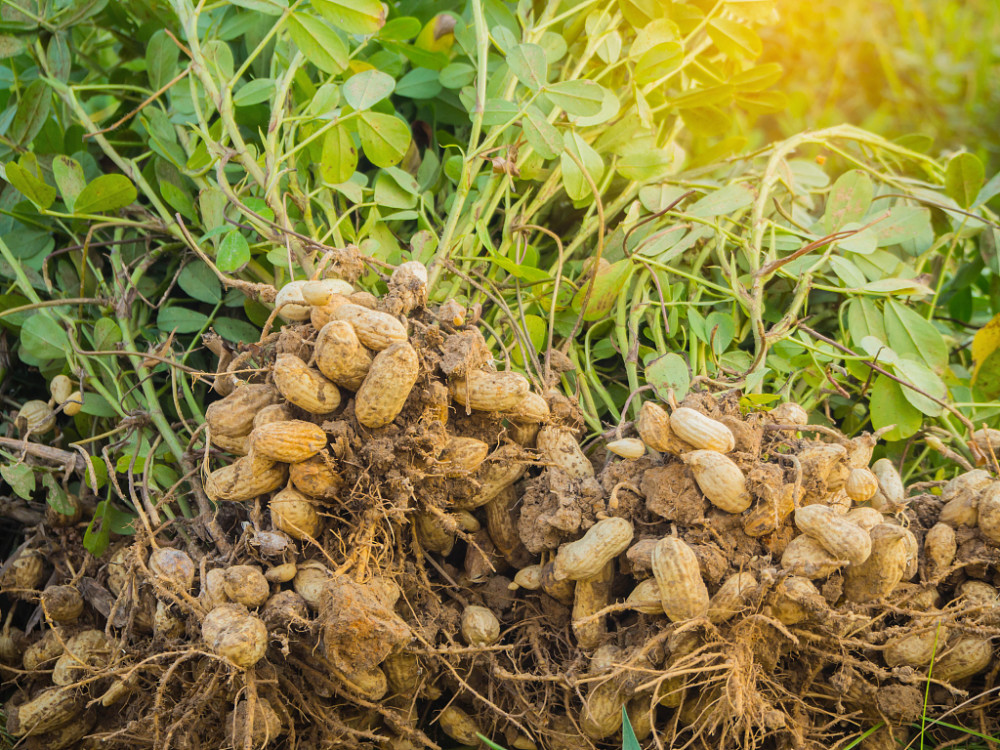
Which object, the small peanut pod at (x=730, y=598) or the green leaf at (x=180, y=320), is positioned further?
the green leaf at (x=180, y=320)

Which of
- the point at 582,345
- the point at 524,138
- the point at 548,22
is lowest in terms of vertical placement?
the point at 582,345

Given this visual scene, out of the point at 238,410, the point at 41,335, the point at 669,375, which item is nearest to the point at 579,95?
the point at 669,375

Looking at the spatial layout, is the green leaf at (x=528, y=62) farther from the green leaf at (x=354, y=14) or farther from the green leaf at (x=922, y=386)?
the green leaf at (x=922, y=386)

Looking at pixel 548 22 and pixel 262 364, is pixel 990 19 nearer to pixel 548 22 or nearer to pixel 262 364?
pixel 548 22

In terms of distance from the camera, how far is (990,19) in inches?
132

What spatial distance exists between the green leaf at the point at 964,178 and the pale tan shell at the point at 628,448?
0.79 metres

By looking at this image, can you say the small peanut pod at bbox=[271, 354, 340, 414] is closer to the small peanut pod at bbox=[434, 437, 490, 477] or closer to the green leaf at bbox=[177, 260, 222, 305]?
the small peanut pod at bbox=[434, 437, 490, 477]

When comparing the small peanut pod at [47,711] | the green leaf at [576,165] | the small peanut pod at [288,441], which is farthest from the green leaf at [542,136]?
the small peanut pod at [47,711]

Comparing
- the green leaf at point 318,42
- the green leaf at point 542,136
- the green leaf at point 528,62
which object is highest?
the green leaf at point 528,62

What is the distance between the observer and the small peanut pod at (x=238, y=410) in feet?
2.91

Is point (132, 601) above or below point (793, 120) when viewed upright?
below

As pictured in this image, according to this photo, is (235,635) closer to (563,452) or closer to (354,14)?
(563,452)

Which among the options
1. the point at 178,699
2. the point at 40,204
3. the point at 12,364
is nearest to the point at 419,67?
the point at 40,204

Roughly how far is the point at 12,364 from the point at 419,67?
2.70ft
